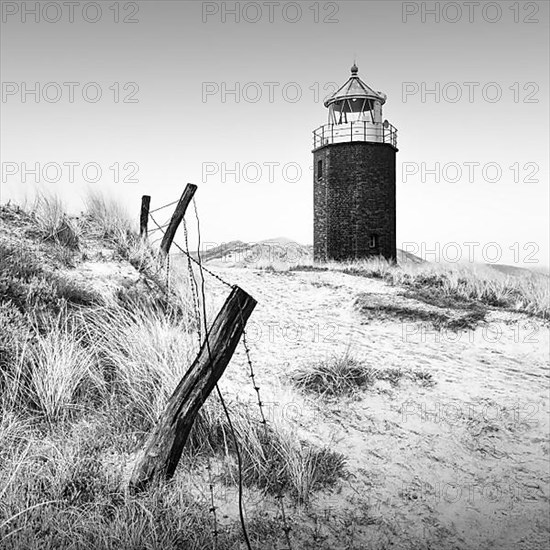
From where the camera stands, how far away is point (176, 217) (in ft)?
34.7

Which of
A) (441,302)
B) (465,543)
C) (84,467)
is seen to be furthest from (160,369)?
(441,302)

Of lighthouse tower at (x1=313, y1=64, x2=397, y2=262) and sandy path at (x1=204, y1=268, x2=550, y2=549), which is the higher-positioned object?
lighthouse tower at (x1=313, y1=64, x2=397, y2=262)

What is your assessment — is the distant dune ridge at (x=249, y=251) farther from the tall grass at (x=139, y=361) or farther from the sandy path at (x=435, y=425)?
the tall grass at (x=139, y=361)

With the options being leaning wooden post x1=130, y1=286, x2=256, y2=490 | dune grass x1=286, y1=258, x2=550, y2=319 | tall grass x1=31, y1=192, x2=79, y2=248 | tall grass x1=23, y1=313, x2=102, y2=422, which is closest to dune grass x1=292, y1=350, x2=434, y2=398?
tall grass x1=23, y1=313, x2=102, y2=422

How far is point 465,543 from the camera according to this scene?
3.67 meters

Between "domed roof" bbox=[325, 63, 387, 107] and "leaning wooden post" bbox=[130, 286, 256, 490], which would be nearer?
"leaning wooden post" bbox=[130, 286, 256, 490]

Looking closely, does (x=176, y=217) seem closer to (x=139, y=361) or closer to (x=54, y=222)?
(x=54, y=222)

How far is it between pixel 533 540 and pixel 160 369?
124 inches

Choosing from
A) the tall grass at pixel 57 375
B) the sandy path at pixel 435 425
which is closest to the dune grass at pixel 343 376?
the sandy path at pixel 435 425

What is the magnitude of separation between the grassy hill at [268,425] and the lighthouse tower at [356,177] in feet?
40.6

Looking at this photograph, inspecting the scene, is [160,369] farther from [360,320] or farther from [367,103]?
[367,103]

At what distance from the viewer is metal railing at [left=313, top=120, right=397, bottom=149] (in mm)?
20734

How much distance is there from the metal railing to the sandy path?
13.1 metres

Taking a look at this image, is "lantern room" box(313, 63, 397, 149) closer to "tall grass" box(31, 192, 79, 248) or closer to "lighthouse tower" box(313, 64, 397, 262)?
"lighthouse tower" box(313, 64, 397, 262)
